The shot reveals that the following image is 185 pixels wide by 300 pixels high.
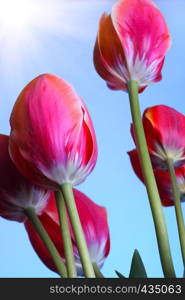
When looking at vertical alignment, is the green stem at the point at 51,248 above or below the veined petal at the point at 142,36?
below

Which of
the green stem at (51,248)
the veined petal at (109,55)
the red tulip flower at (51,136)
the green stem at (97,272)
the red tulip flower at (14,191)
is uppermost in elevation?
the veined petal at (109,55)

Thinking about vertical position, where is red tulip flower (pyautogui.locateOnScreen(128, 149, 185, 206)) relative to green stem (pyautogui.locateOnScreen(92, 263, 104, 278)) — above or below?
above
